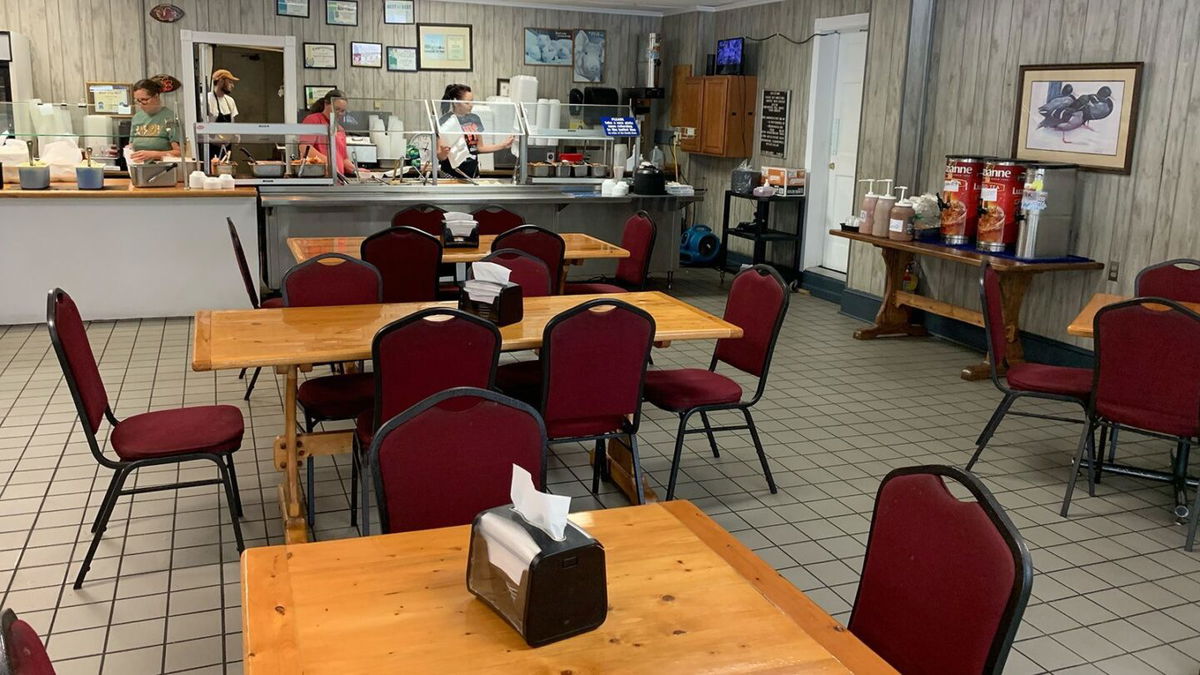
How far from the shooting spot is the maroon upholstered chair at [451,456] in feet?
7.17

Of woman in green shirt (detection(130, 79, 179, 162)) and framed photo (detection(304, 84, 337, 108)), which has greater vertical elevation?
framed photo (detection(304, 84, 337, 108))

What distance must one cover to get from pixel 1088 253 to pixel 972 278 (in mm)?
903

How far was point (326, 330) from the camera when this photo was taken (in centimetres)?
347

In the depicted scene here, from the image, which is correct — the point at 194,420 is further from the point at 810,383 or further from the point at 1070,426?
the point at 1070,426

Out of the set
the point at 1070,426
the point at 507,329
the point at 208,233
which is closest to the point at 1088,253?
the point at 1070,426

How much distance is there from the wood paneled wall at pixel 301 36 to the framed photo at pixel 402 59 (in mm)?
52

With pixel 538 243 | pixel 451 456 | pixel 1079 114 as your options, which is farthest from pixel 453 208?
pixel 451 456

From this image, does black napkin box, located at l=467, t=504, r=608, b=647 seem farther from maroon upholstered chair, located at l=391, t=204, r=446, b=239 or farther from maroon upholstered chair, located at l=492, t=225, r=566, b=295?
maroon upholstered chair, located at l=391, t=204, r=446, b=239

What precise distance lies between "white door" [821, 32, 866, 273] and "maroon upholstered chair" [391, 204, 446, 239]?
362 centimetres

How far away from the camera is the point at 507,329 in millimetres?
3551

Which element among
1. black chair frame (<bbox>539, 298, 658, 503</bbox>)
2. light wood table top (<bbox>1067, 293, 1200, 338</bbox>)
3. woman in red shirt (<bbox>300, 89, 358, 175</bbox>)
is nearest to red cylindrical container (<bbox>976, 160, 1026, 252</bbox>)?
light wood table top (<bbox>1067, 293, 1200, 338</bbox>)

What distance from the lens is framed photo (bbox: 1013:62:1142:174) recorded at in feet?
17.9

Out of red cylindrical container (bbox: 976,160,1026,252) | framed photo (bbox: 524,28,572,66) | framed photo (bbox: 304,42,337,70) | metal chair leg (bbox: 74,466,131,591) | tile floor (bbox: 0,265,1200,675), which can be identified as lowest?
tile floor (bbox: 0,265,1200,675)

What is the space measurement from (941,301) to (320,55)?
6.37 metres
